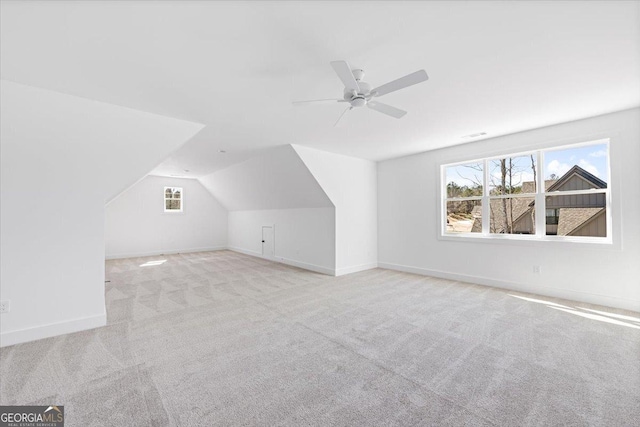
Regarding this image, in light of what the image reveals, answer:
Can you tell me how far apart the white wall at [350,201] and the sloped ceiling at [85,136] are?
2.25 m

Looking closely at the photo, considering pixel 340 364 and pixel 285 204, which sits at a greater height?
pixel 285 204

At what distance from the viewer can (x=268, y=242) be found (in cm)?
715

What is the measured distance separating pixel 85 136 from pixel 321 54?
8.88ft

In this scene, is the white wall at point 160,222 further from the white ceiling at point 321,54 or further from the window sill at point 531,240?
the window sill at point 531,240

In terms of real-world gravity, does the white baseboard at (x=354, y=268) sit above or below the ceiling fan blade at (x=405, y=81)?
below

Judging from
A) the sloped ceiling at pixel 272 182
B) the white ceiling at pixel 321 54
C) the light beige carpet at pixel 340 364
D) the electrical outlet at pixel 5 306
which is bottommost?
the light beige carpet at pixel 340 364

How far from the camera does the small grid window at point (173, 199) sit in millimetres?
8188

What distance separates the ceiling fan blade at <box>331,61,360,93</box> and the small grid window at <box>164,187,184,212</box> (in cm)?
798

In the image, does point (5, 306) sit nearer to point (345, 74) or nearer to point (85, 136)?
point (85, 136)

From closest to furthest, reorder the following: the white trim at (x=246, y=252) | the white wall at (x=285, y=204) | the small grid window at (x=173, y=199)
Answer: the white wall at (x=285, y=204) < the white trim at (x=246, y=252) < the small grid window at (x=173, y=199)

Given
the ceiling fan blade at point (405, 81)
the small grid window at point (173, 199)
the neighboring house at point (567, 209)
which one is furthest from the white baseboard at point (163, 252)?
the neighboring house at point (567, 209)

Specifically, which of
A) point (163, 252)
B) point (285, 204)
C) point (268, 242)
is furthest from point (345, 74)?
point (163, 252)

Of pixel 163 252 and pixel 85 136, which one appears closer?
pixel 85 136

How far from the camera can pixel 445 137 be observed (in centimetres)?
419
